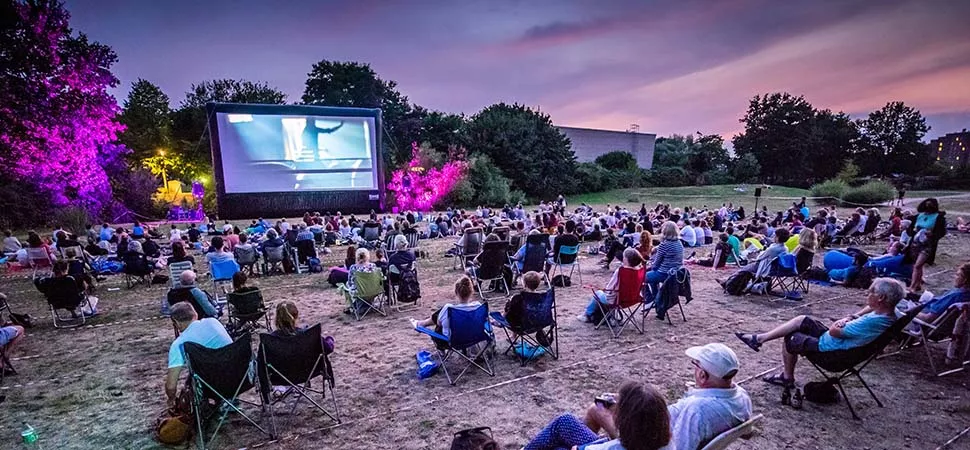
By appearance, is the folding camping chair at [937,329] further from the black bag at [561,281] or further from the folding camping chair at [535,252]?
the black bag at [561,281]

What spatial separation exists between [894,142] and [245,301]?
6054 centimetres

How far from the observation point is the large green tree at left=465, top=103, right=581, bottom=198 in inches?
1299

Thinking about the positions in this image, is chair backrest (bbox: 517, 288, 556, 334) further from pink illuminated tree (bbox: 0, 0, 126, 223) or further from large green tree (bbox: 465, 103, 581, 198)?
large green tree (bbox: 465, 103, 581, 198)

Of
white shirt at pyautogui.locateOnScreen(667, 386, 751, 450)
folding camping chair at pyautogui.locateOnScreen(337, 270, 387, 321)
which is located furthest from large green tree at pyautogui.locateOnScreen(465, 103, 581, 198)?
white shirt at pyautogui.locateOnScreen(667, 386, 751, 450)

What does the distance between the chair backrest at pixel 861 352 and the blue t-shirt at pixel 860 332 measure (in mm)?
28

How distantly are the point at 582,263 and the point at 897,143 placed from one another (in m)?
52.9

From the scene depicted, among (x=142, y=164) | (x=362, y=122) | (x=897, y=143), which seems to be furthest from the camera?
(x=897, y=143)

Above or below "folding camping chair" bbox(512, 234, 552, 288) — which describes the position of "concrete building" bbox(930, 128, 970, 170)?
above

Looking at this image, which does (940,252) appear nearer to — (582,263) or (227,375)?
(582,263)

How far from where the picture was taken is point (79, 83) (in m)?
15.4

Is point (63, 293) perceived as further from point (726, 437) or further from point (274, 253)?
point (726, 437)

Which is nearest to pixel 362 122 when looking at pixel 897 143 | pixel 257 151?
pixel 257 151

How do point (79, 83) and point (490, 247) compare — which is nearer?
point (490, 247)

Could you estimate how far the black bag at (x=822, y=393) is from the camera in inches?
144
